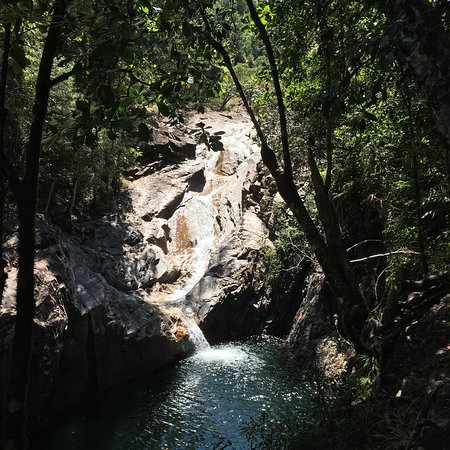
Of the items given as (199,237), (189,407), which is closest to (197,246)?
(199,237)

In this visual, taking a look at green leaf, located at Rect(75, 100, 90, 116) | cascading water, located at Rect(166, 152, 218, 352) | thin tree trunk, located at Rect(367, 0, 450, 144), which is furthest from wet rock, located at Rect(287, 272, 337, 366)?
green leaf, located at Rect(75, 100, 90, 116)

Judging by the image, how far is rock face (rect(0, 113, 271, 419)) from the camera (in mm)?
11023

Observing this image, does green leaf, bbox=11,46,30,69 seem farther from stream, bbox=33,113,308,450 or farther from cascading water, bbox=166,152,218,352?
cascading water, bbox=166,152,218,352

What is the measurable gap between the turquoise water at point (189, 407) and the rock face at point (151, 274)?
0.71m

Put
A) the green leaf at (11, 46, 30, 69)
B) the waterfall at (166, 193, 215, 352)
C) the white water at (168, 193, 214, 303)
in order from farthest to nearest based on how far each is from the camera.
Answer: the white water at (168, 193, 214, 303)
the waterfall at (166, 193, 215, 352)
the green leaf at (11, 46, 30, 69)

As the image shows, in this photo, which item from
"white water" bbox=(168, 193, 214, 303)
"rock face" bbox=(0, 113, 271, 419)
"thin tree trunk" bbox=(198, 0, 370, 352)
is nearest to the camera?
"thin tree trunk" bbox=(198, 0, 370, 352)

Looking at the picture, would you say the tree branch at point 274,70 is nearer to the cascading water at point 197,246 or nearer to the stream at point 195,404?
the stream at point 195,404

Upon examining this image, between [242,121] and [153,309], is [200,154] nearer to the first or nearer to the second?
[242,121]

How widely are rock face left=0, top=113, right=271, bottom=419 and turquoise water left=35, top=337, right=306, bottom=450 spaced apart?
714mm

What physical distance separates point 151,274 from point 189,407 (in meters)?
8.43

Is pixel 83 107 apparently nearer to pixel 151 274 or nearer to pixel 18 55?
pixel 18 55

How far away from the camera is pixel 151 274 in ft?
61.6

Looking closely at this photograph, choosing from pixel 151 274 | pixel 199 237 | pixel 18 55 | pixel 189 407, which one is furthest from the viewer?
pixel 199 237

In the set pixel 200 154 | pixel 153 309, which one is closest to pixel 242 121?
pixel 200 154
